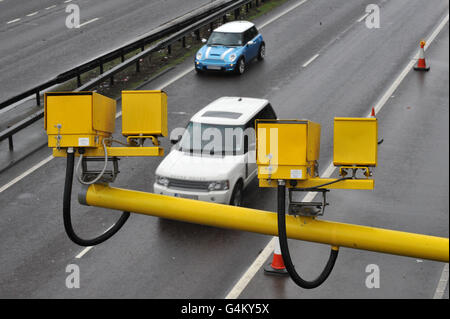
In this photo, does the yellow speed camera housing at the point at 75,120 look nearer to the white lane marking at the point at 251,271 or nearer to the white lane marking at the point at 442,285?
the white lane marking at the point at 251,271

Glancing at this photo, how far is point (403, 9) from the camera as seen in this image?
3469 cm

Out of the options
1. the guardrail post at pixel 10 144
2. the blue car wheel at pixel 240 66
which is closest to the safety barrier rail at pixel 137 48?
the guardrail post at pixel 10 144

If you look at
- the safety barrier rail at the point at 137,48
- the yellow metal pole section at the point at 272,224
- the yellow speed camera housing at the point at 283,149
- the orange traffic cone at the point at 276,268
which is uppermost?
the yellow speed camera housing at the point at 283,149

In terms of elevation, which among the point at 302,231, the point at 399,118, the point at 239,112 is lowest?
the point at 399,118

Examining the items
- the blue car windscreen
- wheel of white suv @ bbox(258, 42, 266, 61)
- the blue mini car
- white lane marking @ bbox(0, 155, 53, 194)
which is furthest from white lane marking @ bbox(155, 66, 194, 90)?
white lane marking @ bbox(0, 155, 53, 194)

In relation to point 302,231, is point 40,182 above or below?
below

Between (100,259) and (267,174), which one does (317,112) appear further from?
(267,174)

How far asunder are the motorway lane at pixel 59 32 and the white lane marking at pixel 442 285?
588 inches

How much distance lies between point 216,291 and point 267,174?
778 cm

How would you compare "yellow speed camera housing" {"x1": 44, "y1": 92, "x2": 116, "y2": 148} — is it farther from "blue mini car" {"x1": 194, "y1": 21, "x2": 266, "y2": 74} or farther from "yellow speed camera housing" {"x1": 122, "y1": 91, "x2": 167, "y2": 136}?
"blue mini car" {"x1": 194, "y1": 21, "x2": 266, "y2": 74}

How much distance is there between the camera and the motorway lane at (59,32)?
2533 centimetres

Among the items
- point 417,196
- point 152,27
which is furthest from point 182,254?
point 152,27

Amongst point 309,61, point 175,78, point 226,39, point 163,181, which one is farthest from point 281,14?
point 163,181

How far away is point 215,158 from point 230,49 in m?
10.6
